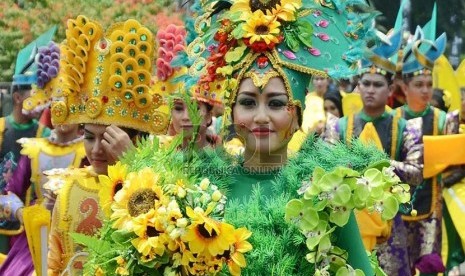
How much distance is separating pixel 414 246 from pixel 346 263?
21.5ft

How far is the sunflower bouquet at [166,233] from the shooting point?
4926mm

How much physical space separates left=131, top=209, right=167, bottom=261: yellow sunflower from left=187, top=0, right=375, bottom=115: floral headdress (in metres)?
0.87

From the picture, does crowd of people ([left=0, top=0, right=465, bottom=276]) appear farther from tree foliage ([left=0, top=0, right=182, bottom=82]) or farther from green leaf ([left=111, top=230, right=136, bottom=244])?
tree foliage ([left=0, top=0, right=182, bottom=82])

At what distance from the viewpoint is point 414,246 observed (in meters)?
11.7

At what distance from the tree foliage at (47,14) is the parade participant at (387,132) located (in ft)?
11.3

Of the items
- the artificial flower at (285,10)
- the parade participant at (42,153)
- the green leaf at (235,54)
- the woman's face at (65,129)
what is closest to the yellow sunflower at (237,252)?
the green leaf at (235,54)

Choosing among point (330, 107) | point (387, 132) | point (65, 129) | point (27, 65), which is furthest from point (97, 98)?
point (330, 107)

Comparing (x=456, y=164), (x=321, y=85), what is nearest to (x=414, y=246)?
(x=456, y=164)

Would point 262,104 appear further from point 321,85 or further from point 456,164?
point 321,85

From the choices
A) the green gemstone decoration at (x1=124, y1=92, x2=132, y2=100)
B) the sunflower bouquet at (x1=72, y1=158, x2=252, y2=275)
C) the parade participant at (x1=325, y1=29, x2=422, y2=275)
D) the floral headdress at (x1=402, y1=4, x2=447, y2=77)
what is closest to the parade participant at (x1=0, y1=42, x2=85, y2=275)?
the parade participant at (x1=325, y1=29, x2=422, y2=275)

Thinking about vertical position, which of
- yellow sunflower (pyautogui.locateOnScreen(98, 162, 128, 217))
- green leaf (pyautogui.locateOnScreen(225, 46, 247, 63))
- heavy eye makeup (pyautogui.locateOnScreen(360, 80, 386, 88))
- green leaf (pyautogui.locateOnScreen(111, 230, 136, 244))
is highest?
green leaf (pyautogui.locateOnScreen(225, 46, 247, 63))

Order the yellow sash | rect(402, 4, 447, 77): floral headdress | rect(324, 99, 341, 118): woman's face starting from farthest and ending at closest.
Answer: rect(324, 99, 341, 118): woman's face → rect(402, 4, 447, 77): floral headdress → the yellow sash

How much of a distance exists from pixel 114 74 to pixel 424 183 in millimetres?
5143

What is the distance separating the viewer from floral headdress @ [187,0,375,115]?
221 inches
